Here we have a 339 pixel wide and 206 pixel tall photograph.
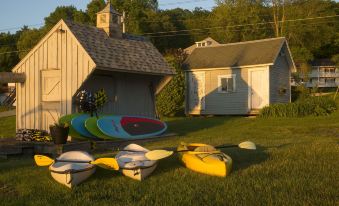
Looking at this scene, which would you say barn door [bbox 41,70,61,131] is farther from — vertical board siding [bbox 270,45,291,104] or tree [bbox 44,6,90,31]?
tree [bbox 44,6,90,31]

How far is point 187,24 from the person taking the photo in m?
82.1

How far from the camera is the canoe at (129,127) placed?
15.5 m

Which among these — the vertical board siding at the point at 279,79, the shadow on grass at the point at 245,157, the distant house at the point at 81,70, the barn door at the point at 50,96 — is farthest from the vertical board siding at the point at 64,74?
the vertical board siding at the point at 279,79

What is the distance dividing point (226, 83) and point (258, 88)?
7.94 ft

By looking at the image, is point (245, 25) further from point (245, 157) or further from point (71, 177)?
point (71, 177)

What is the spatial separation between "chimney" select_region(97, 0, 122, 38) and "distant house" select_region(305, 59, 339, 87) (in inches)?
2281

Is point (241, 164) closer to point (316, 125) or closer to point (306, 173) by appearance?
point (306, 173)

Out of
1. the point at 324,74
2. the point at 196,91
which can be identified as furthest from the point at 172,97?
the point at 324,74

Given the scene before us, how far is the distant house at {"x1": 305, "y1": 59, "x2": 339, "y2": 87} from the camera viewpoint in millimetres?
72938

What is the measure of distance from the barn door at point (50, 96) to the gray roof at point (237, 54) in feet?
52.4

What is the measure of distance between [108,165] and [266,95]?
22.3 m

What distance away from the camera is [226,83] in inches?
1241

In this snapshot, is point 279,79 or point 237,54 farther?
point 237,54

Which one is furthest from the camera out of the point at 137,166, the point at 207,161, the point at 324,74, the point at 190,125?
the point at 324,74
